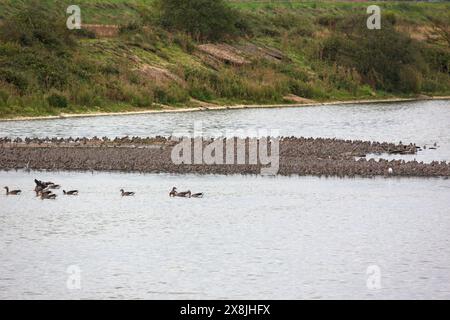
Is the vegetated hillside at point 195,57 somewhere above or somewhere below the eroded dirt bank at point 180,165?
above

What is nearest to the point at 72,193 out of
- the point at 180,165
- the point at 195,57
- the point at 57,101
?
the point at 180,165

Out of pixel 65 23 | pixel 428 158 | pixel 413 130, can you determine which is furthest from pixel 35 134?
pixel 65 23

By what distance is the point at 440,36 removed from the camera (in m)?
116

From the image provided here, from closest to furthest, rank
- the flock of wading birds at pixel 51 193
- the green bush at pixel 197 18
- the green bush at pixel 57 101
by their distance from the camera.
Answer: the flock of wading birds at pixel 51 193 → the green bush at pixel 57 101 → the green bush at pixel 197 18

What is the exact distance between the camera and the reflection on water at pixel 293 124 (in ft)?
180

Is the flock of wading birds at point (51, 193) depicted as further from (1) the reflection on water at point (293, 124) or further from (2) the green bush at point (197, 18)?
(2) the green bush at point (197, 18)

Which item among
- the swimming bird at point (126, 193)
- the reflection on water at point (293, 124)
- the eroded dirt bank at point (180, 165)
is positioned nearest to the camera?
the swimming bird at point (126, 193)

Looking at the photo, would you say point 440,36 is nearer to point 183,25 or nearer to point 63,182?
point 183,25

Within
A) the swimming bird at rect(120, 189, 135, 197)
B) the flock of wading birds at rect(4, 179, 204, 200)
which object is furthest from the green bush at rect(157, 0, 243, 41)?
the swimming bird at rect(120, 189, 135, 197)

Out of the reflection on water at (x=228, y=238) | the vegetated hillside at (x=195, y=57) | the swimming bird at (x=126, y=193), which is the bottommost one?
the reflection on water at (x=228, y=238)

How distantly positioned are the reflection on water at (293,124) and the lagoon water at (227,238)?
11062mm

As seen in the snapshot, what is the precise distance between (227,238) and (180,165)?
1237 centimetres

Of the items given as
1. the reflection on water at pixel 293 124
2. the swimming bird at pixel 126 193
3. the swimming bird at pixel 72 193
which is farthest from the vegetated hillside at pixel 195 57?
the swimming bird at pixel 126 193

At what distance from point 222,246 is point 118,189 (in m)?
9.66
